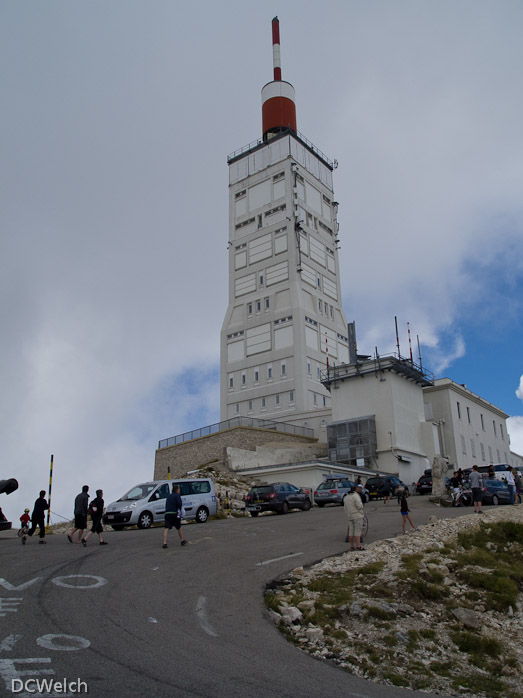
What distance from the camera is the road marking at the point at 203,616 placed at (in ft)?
26.1

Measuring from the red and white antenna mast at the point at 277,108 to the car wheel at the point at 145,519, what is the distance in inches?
2542

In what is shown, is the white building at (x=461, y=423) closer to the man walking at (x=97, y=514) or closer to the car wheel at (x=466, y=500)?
the car wheel at (x=466, y=500)

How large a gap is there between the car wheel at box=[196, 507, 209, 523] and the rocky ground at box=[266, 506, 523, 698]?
36.7ft

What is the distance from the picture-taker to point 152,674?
6195 millimetres

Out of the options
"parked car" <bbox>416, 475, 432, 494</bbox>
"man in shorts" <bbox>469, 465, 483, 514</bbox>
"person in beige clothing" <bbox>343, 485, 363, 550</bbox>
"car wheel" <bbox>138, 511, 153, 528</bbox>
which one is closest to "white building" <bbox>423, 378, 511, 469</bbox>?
"parked car" <bbox>416, 475, 432, 494</bbox>

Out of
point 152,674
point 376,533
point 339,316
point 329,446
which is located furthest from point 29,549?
point 339,316

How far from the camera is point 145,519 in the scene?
73.0ft

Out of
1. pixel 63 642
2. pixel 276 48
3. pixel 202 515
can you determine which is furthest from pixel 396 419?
pixel 276 48

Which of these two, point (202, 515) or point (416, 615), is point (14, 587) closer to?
point (416, 615)

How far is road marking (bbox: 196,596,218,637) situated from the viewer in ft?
26.1

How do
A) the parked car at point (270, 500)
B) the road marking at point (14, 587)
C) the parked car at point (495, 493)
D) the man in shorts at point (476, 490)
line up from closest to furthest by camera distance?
the road marking at point (14, 587), the man in shorts at point (476, 490), the parked car at point (270, 500), the parked car at point (495, 493)

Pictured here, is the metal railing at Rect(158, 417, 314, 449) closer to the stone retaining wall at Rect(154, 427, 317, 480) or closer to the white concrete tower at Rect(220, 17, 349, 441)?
the stone retaining wall at Rect(154, 427, 317, 480)

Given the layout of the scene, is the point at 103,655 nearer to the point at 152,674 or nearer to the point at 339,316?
the point at 152,674

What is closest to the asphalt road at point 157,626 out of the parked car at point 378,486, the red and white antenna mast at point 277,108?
the parked car at point 378,486
